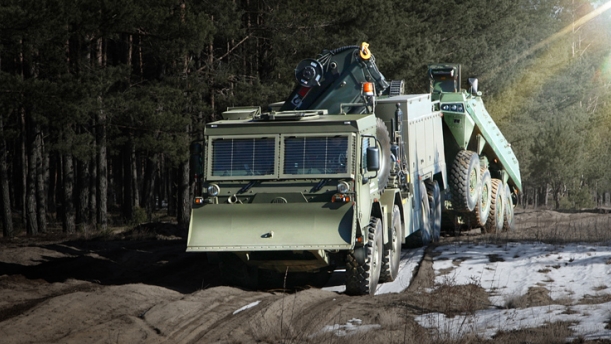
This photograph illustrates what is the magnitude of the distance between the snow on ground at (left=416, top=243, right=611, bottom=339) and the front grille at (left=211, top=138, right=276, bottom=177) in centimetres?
351

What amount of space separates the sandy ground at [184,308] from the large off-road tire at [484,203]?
588 centimetres

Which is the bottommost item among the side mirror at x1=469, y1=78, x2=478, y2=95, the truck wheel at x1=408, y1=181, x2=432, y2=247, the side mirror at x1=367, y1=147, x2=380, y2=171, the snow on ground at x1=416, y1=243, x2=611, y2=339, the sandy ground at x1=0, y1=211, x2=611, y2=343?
the sandy ground at x1=0, y1=211, x2=611, y2=343

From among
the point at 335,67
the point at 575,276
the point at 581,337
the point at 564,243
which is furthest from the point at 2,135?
the point at 581,337

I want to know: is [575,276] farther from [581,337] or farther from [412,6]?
[412,6]

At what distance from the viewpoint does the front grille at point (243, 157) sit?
14.3 metres

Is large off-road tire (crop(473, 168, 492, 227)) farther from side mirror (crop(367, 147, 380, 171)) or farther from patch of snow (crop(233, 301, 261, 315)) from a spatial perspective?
patch of snow (crop(233, 301, 261, 315))

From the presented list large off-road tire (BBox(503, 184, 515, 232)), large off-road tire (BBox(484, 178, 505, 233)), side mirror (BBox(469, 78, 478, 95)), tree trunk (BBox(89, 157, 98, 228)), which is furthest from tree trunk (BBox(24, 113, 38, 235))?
large off-road tire (BBox(503, 184, 515, 232))


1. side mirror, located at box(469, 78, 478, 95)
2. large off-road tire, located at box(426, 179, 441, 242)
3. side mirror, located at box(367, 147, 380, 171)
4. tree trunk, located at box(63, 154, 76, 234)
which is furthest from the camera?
tree trunk, located at box(63, 154, 76, 234)

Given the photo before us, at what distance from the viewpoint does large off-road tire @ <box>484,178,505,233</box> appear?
25094 millimetres

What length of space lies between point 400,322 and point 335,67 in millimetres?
8529

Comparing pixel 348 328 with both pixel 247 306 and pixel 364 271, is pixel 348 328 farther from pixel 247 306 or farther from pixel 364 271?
pixel 364 271

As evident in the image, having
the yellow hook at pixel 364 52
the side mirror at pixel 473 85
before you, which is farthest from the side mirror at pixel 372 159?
the side mirror at pixel 473 85

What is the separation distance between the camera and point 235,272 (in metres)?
15.0

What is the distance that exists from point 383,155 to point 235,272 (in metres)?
3.45
